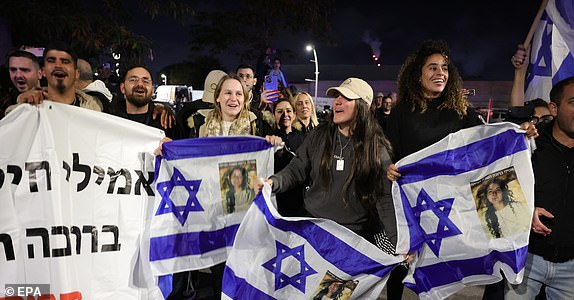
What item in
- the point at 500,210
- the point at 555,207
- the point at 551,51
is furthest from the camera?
the point at 551,51

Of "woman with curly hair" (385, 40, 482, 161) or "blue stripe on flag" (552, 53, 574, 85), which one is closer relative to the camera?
"woman with curly hair" (385, 40, 482, 161)

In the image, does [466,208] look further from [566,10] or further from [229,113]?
[566,10]

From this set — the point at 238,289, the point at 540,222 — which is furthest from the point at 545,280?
the point at 238,289

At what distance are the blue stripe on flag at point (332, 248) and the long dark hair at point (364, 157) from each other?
34cm

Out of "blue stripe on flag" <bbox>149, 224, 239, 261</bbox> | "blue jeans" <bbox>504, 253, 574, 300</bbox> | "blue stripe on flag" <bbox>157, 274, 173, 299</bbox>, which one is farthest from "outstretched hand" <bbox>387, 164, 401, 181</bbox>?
"blue stripe on flag" <bbox>157, 274, 173, 299</bbox>

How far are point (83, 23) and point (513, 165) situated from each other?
A: 4.28 meters

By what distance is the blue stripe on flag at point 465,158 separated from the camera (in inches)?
110

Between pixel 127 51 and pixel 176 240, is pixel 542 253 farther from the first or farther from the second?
pixel 127 51

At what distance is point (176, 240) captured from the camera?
3.32 m

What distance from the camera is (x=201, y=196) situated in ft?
11.3

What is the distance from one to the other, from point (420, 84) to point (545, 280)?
62.9 inches

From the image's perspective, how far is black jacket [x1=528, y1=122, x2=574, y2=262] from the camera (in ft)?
8.41

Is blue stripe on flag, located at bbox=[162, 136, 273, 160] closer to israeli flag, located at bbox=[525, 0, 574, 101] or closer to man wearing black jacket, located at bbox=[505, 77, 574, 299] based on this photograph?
man wearing black jacket, located at bbox=[505, 77, 574, 299]

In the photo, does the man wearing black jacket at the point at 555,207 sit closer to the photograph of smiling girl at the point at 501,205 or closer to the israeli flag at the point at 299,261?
the photograph of smiling girl at the point at 501,205
